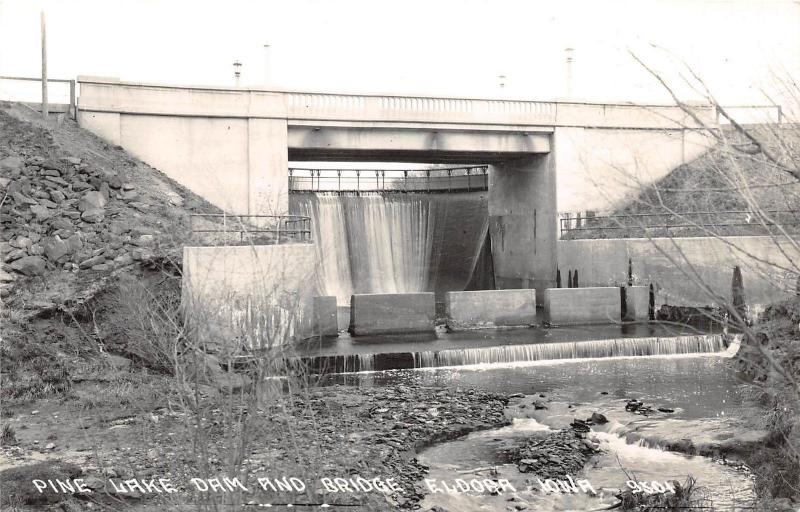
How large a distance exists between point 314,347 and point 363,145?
9.26 metres

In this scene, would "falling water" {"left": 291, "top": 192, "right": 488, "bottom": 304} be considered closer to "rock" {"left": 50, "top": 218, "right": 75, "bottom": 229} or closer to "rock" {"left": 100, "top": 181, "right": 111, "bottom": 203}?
"rock" {"left": 100, "top": 181, "right": 111, "bottom": 203}

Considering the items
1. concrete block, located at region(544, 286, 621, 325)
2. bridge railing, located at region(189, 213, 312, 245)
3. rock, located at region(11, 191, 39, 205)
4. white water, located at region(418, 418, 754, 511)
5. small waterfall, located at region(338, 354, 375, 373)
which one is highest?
rock, located at region(11, 191, 39, 205)

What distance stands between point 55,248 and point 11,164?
3642 mm

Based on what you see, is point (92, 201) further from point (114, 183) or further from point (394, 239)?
point (394, 239)

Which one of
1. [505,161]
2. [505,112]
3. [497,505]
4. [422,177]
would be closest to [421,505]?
[497,505]

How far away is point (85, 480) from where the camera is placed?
7.51 m

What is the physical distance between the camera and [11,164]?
1753cm

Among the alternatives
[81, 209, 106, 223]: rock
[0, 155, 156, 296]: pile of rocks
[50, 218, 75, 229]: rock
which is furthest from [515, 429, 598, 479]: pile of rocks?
[81, 209, 106, 223]: rock

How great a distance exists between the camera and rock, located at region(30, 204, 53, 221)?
53.2ft

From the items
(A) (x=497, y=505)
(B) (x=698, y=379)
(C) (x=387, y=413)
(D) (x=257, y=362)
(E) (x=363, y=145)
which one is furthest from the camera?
(E) (x=363, y=145)

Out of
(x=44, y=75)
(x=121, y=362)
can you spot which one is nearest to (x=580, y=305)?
(x=121, y=362)

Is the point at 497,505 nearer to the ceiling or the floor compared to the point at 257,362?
nearer to the floor

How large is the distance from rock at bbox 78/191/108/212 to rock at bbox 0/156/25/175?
1.72m

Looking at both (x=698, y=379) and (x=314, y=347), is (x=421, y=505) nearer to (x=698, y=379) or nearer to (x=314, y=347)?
(x=698, y=379)
